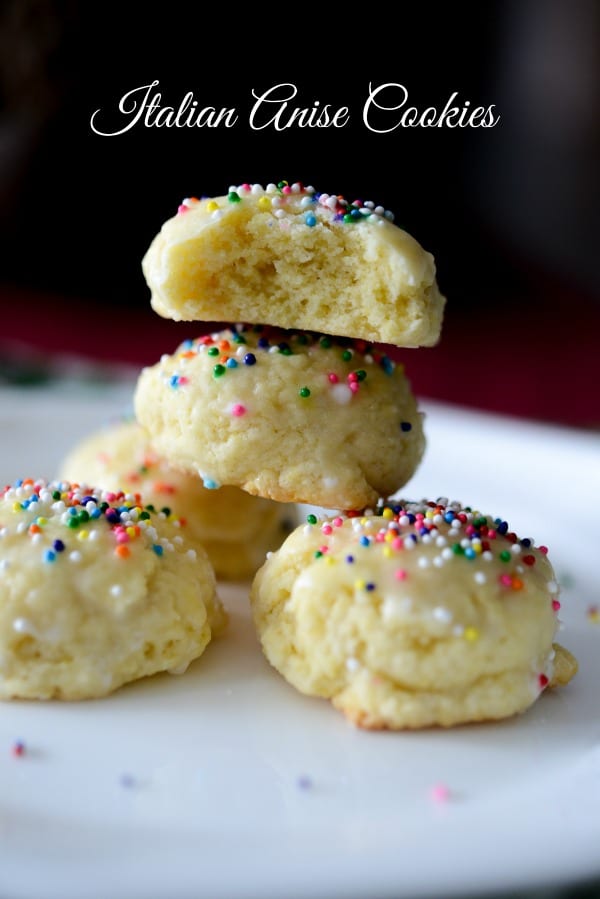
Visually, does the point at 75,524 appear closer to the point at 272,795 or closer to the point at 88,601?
the point at 88,601

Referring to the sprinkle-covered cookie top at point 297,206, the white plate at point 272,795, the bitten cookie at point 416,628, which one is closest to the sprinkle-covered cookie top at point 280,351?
the sprinkle-covered cookie top at point 297,206

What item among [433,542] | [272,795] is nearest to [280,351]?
[433,542]

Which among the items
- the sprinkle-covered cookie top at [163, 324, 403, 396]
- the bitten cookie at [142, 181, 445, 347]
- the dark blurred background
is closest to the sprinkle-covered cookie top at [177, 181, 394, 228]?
the bitten cookie at [142, 181, 445, 347]

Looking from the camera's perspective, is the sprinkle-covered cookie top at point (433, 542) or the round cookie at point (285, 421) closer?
the sprinkle-covered cookie top at point (433, 542)

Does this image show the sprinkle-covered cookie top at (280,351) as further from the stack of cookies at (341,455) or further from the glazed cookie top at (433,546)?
the glazed cookie top at (433,546)

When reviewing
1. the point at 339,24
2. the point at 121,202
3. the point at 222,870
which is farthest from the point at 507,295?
the point at 222,870

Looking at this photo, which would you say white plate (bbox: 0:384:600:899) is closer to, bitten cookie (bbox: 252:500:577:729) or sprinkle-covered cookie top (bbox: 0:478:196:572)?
bitten cookie (bbox: 252:500:577:729)

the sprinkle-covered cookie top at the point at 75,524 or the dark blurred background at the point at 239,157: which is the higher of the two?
the dark blurred background at the point at 239,157
